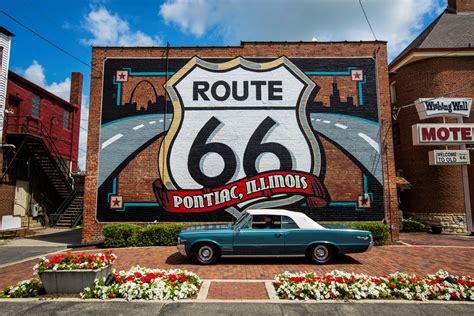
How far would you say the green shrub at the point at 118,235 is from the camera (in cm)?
1078

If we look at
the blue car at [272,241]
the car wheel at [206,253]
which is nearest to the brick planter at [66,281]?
the blue car at [272,241]

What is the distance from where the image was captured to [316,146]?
40.0 ft

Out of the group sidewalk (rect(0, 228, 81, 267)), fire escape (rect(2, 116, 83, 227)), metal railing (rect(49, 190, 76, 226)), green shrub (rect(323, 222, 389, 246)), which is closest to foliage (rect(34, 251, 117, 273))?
sidewalk (rect(0, 228, 81, 267))

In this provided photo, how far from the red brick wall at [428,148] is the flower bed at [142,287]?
576 inches

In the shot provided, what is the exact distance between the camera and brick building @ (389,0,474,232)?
49.3 feet

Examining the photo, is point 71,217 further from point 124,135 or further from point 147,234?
point 147,234

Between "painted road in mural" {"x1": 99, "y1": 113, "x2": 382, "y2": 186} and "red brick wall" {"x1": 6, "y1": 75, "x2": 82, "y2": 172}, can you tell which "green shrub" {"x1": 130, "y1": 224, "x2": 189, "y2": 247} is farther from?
"red brick wall" {"x1": 6, "y1": 75, "x2": 82, "y2": 172}

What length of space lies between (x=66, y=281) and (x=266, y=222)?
15.4 ft

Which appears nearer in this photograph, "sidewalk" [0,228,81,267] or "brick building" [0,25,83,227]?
"sidewalk" [0,228,81,267]

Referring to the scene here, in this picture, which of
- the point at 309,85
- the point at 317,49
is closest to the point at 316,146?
the point at 309,85

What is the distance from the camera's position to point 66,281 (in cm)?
547

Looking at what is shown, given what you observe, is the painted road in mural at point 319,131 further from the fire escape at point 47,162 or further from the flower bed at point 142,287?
the fire escape at point 47,162

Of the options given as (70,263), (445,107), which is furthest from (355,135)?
(70,263)

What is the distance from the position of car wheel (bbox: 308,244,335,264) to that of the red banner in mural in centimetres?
393
